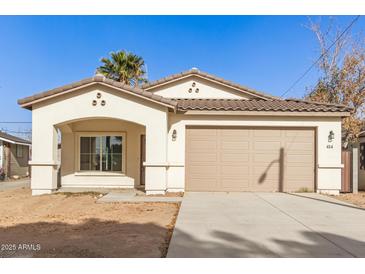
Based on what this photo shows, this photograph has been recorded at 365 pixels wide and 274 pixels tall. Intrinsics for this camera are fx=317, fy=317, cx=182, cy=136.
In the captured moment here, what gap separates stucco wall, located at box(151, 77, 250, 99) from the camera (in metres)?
15.3

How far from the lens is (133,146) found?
1273 cm

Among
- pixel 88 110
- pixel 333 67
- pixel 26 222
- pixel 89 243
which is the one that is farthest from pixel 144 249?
pixel 333 67

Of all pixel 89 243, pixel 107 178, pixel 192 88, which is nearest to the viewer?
pixel 89 243

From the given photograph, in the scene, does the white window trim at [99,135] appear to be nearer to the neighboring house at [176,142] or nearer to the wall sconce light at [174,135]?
the neighboring house at [176,142]

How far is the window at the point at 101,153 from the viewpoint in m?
12.8

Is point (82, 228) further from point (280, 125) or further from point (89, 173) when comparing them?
point (280, 125)

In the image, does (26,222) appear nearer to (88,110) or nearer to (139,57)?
(88,110)

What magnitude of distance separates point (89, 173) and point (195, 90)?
6.36 metres

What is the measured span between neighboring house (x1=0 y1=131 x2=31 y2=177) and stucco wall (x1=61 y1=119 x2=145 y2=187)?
9.99 metres

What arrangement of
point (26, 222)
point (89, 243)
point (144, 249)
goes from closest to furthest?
point (144, 249), point (89, 243), point (26, 222)

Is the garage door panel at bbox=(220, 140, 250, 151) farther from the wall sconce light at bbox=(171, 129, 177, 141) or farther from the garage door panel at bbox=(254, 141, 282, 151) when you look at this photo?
the wall sconce light at bbox=(171, 129, 177, 141)

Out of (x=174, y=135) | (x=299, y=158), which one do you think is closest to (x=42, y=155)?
(x=174, y=135)

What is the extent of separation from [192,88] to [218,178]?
541 cm

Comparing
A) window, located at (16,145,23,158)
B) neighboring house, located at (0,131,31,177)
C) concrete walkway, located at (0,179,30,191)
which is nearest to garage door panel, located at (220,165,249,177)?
concrete walkway, located at (0,179,30,191)
